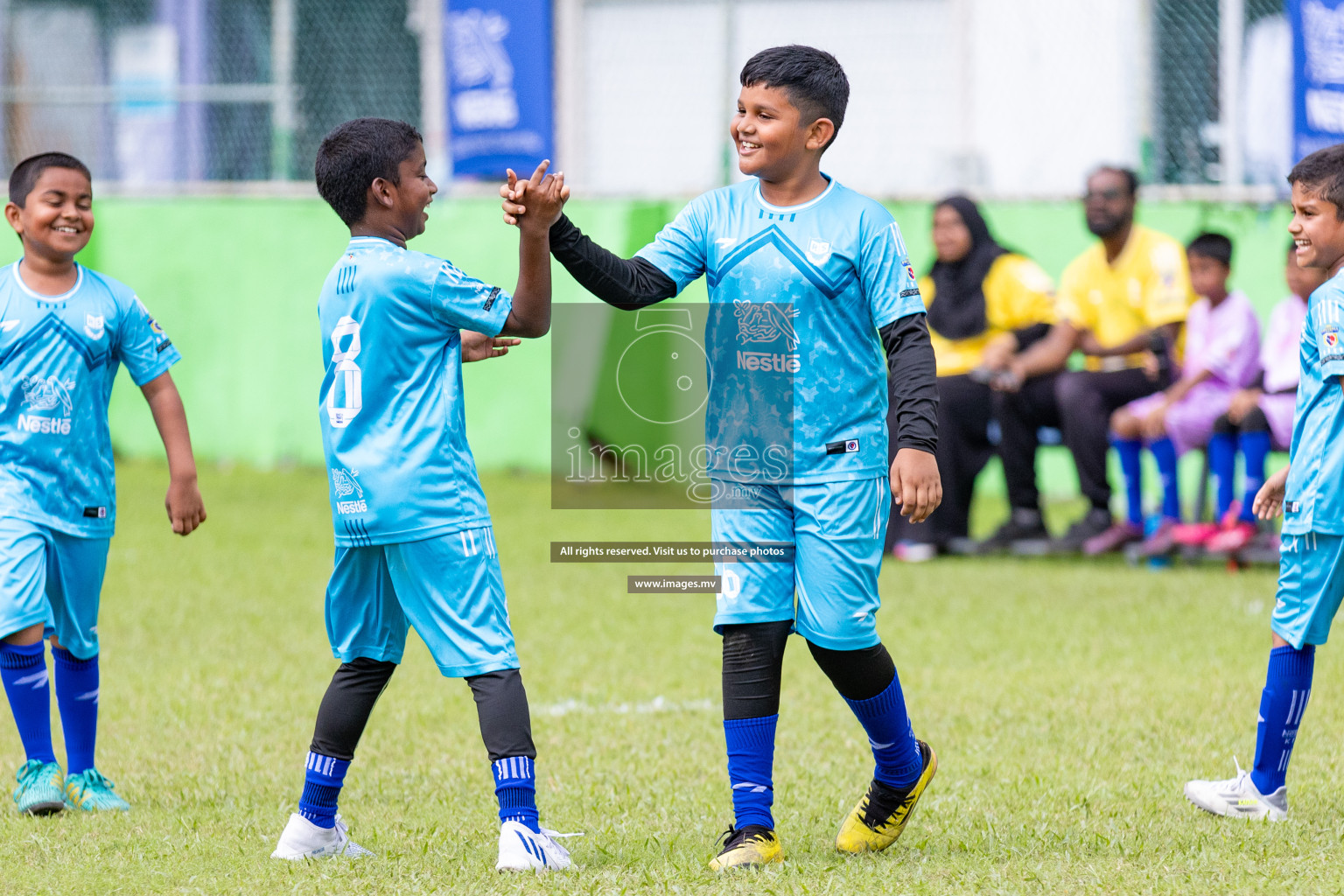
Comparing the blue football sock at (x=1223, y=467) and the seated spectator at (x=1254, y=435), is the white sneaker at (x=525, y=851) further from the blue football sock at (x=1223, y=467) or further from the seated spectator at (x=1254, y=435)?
the blue football sock at (x=1223, y=467)

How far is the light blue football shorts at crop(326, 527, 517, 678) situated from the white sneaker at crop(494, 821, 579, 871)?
0.36 meters

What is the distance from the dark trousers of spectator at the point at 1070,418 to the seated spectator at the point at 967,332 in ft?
0.63

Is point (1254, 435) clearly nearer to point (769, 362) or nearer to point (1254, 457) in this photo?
point (1254, 457)

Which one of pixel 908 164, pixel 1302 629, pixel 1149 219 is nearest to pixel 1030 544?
pixel 1149 219

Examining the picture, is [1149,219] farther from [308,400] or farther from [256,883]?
[256,883]

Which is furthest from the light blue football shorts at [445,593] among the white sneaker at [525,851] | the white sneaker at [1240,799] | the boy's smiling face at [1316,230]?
the boy's smiling face at [1316,230]

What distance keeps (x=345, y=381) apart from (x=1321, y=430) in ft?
7.73

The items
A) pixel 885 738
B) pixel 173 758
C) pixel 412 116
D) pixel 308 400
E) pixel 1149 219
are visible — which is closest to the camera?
pixel 885 738

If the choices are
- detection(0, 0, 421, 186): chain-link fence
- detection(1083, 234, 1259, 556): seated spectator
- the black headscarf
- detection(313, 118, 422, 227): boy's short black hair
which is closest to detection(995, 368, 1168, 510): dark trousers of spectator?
detection(1083, 234, 1259, 556): seated spectator

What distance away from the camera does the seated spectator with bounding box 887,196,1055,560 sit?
9508 millimetres

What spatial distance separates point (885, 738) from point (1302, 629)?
1101 millimetres

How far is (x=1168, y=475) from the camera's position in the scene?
30.1 feet

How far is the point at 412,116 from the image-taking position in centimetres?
1395

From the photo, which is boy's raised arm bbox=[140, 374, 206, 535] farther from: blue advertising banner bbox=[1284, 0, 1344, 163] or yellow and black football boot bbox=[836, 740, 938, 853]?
blue advertising banner bbox=[1284, 0, 1344, 163]
